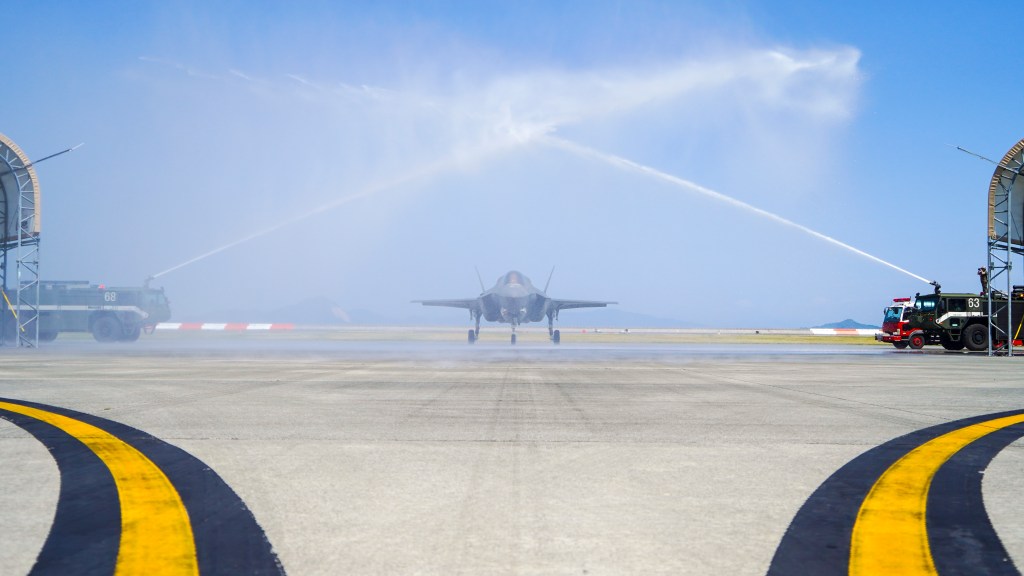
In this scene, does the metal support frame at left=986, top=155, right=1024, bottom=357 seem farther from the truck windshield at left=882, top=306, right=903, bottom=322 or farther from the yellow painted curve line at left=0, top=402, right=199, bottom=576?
the yellow painted curve line at left=0, top=402, right=199, bottom=576

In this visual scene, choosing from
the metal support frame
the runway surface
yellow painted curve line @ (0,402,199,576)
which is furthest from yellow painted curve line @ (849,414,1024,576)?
the metal support frame

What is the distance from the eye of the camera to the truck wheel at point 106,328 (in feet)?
116

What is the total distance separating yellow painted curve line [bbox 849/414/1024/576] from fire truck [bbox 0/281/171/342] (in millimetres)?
37918

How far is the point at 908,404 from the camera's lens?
9.45 meters

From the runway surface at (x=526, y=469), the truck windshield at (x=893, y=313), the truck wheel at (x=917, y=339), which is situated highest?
the truck windshield at (x=893, y=313)

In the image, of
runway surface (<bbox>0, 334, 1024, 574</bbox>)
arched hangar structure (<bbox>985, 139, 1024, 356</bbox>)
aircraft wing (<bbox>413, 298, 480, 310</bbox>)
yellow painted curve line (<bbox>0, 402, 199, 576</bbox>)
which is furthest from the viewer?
aircraft wing (<bbox>413, 298, 480, 310</bbox>)

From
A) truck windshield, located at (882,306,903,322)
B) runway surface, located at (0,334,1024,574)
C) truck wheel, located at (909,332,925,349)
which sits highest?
truck windshield, located at (882,306,903,322)

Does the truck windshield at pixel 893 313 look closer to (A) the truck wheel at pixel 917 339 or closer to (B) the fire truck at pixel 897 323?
(B) the fire truck at pixel 897 323

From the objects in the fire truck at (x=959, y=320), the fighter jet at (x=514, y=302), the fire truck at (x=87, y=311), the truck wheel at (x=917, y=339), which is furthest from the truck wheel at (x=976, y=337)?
the fire truck at (x=87, y=311)

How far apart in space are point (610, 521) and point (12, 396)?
9802 mm

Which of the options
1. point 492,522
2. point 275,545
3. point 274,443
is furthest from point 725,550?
point 274,443

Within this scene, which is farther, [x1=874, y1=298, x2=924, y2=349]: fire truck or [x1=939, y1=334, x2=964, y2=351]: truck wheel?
[x1=874, y1=298, x2=924, y2=349]: fire truck

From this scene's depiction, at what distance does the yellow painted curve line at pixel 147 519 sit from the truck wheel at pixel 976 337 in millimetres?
33659

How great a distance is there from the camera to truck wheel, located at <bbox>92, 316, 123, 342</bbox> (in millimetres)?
35375
